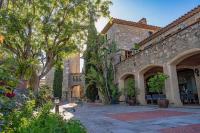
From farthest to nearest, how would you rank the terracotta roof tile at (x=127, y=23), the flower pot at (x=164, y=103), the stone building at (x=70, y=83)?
the stone building at (x=70, y=83), the terracotta roof tile at (x=127, y=23), the flower pot at (x=164, y=103)

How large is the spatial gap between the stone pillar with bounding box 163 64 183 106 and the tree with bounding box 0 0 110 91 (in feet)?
19.9

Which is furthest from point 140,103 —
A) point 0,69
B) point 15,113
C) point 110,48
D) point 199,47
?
point 0,69

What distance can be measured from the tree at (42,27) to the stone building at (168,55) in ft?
8.80

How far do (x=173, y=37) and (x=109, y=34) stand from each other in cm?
1148

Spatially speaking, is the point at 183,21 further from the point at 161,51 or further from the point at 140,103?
the point at 140,103

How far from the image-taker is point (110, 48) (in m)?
18.2

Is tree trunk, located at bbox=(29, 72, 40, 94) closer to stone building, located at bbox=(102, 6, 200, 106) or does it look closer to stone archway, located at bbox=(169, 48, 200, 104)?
stone building, located at bbox=(102, 6, 200, 106)

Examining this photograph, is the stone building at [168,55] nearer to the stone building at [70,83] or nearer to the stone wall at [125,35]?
the stone wall at [125,35]

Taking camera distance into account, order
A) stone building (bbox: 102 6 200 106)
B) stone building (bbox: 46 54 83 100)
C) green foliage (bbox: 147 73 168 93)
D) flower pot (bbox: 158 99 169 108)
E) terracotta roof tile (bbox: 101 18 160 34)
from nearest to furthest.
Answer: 1. stone building (bbox: 102 6 200 106)
2. flower pot (bbox: 158 99 169 108)
3. green foliage (bbox: 147 73 168 93)
4. terracotta roof tile (bbox: 101 18 160 34)
5. stone building (bbox: 46 54 83 100)

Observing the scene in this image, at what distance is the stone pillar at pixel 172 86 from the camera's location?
11.3m

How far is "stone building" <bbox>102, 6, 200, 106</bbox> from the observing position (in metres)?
10.6

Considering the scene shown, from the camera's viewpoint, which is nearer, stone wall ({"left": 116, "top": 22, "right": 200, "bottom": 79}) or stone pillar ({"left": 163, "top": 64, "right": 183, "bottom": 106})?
stone wall ({"left": 116, "top": 22, "right": 200, "bottom": 79})

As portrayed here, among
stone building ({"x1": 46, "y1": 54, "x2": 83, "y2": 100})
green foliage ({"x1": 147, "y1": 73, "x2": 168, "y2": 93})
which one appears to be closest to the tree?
green foliage ({"x1": 147, "y1": 73, "x2": 168, "y2": 93})

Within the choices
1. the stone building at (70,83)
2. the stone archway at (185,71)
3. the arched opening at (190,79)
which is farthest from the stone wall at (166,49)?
the stone building at (70,83)
